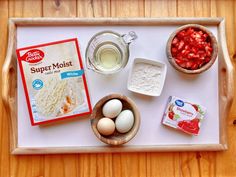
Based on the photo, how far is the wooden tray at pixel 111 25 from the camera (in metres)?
1.06

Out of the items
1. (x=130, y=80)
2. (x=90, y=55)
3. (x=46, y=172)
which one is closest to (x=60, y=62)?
(x=90, y=55)

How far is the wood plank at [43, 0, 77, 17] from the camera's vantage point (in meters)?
1.08

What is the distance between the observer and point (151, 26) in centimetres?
108

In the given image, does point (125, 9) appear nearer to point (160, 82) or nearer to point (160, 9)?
point (160, 9)

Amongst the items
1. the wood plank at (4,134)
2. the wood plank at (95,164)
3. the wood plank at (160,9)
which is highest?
the wood plank at (160,9)

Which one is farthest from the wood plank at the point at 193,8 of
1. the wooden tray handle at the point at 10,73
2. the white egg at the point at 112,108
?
the wooden tray handle at the point at 10,73

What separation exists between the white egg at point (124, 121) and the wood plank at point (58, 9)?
310mm

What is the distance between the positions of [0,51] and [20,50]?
0.22ft

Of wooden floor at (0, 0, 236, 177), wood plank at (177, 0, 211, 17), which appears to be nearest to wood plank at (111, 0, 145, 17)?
wooden floor at (0, 0, 236, 177)

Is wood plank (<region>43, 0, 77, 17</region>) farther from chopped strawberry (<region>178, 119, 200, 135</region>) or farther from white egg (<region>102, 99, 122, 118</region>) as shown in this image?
chopped strawberry (<region>178, 119, 200, 135</region>)

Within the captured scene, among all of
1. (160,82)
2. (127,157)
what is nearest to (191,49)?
(160,82)

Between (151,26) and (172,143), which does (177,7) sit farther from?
(172,143)

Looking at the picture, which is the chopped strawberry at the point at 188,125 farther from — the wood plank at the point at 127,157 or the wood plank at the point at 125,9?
the wood plank at the point at 125,9

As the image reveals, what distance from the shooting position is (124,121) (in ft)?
3.32
